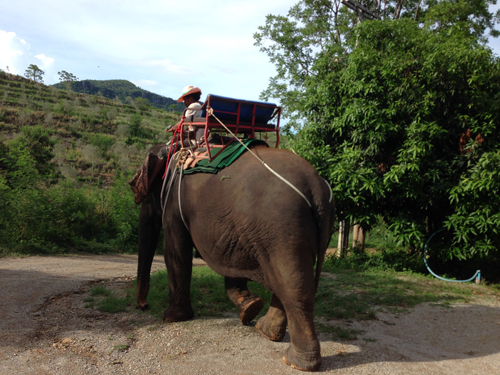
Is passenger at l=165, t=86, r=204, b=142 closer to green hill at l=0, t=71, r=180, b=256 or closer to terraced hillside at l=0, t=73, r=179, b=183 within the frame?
green hill at l=0, t=71, r=180, b=256

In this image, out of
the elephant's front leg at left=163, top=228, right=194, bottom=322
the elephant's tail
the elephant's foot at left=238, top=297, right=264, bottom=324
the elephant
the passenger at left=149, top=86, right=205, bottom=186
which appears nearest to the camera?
the elephant

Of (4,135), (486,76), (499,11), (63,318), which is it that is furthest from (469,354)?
(4,135)

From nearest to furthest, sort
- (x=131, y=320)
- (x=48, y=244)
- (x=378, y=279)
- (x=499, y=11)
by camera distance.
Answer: (x=131, y=320)
(x=378, y=279)
(x=48, y=244)
(x=499, y=11)

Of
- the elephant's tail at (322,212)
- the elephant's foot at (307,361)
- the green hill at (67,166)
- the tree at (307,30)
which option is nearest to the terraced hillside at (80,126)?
the green hill at (67,166)

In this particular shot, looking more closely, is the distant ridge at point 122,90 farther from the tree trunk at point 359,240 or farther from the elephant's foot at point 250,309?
the elephant's foot at point 250,309

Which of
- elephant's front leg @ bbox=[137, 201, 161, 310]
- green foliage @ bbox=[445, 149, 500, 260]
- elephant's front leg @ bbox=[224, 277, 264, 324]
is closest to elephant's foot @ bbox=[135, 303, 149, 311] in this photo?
elephant's front leg @ bbox=[137, 201, 161, 310]

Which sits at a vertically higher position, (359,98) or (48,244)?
(359,98)

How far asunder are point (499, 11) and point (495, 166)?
38.6 ft

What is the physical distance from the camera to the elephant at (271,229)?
352cm

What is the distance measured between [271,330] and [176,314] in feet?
4.13

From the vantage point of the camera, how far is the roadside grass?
209 inches

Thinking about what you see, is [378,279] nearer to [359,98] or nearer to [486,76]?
[359,98]

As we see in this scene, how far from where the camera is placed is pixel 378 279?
7.63 metres

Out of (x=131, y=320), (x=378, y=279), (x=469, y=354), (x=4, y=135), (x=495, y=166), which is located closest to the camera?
(x=469, y=354)
